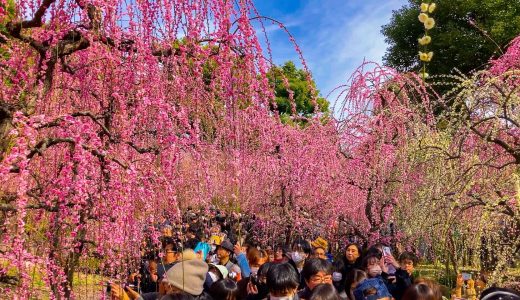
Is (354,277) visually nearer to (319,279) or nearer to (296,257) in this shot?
(319,279)

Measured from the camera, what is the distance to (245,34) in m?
3.67

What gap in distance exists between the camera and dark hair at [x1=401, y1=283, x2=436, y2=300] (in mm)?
3158

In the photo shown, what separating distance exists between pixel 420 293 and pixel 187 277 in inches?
57.2

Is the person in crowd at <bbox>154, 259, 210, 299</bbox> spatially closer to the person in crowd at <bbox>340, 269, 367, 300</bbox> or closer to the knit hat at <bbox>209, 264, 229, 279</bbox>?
the person in crowd at <bbox>340, 269, 367, 300</bbox>

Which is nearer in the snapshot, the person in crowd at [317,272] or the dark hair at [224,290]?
the dark hair at [224,290]

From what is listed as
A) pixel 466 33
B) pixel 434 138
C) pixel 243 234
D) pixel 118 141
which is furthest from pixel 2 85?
pixel 466 33

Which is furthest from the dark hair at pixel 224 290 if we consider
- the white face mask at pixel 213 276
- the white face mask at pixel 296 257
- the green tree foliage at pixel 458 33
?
the green tree foliage at pixel 458 33

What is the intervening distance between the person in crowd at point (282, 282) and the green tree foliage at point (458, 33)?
45.1ft

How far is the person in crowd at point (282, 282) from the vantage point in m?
3.17

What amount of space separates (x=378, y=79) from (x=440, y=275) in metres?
3.72

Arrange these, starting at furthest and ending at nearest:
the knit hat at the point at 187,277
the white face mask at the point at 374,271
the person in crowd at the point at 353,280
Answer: the white face mask at the point at 374,271
the person in crowd at the point at 353,280
the knit hat at the point at 187,277

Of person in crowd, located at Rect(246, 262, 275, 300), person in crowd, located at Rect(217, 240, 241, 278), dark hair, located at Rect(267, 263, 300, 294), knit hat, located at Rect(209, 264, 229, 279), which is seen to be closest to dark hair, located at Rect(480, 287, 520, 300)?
dark hair, located at Rect(267, 263, 300, 294)

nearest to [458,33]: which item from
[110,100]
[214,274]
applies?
[214,274]

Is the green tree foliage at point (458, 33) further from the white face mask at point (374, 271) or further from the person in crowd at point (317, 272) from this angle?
the person in crowd at point (317, 272)
